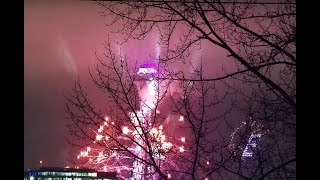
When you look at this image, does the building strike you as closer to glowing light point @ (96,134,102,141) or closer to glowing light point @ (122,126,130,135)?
glowing light point @ (96,134,102,141)

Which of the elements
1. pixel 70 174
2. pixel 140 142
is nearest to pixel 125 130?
pixel 140 142

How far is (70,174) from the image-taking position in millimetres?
6645

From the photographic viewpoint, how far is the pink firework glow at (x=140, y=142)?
5398mm

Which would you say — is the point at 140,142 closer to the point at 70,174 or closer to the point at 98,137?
the point at 98,137

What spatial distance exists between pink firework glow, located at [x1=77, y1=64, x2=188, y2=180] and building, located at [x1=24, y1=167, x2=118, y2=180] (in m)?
0.67

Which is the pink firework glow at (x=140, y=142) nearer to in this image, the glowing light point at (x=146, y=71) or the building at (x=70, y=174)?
the glowing light point at (x=146, y=71)

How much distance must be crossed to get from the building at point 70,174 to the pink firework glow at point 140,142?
2.19ft

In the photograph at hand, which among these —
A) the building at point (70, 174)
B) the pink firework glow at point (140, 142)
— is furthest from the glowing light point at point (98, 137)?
the building at point (70, 174)

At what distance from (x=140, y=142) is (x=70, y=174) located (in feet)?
5.82
